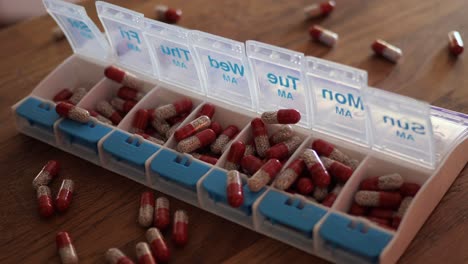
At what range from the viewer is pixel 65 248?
1.80m

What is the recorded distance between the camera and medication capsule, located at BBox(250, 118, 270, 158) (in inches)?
76.5

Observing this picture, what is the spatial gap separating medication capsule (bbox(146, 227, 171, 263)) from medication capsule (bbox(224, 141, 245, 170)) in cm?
27

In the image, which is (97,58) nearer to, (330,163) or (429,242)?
(330,163)

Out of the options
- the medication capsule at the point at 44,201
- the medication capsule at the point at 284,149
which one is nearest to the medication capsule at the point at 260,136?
the medication capsule at the point at 284,149

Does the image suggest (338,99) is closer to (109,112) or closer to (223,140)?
(223,140)

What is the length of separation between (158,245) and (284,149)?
43 cm

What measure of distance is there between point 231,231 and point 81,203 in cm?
44

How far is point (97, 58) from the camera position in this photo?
2332mm

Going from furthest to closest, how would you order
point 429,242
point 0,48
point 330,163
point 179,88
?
point 0,48 < point 179,88 < point 330,163 < point 429,242

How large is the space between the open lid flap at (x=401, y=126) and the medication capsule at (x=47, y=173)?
914 millimetres

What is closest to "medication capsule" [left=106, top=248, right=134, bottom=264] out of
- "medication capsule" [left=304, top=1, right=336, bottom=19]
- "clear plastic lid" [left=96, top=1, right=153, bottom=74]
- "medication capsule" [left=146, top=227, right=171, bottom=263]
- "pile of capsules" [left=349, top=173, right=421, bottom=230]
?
"medication capsule" [left=146, top=227, right=171, bottom=263]

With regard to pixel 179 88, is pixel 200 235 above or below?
below

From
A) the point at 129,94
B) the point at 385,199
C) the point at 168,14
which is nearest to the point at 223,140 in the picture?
the point at 129,94

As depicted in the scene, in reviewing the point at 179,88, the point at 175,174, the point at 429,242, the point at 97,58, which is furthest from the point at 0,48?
the point at 429,242
